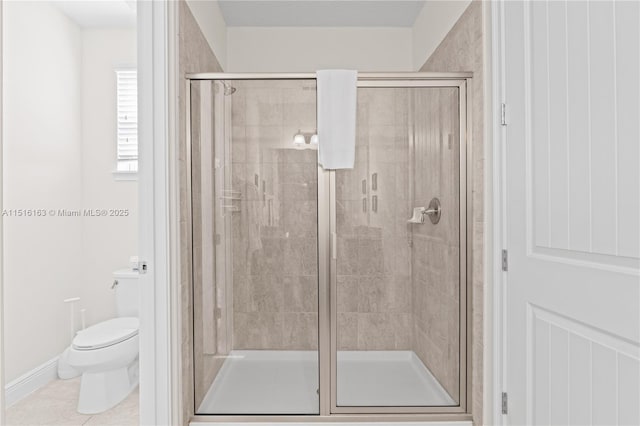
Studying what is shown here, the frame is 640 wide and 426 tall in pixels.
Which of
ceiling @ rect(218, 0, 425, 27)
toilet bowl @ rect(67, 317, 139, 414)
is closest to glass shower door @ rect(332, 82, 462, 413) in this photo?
toilet bowl @ rect(67, 317, 139, 414)

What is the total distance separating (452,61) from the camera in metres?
2.37

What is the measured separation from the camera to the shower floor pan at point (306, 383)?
7.14 feet

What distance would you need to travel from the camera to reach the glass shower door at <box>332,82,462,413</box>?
216cm

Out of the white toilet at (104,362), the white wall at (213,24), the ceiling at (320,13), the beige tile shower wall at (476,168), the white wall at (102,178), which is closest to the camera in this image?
the beige tile shower wall at (476,168)

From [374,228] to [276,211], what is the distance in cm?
49

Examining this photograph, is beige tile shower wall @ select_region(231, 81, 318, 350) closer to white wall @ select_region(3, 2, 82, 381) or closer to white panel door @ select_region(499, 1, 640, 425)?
white panel door @ select_region(499, 1, 640, 425)

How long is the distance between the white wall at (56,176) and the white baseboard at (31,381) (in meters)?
0.04

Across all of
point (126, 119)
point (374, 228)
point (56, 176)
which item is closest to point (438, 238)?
point (374, 228)

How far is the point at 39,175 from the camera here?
2531 millimetres

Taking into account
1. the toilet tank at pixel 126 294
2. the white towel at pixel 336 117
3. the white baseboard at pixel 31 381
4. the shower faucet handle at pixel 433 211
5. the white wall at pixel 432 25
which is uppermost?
the white wall at pixel 432 25

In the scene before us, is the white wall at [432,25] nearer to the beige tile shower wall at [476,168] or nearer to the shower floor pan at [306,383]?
the beige tile shower wall at [476,168]

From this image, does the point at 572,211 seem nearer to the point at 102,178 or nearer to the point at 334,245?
the point at 334,245

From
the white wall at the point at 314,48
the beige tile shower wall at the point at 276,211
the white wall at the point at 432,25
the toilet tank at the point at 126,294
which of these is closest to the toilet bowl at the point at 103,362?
the toilet tank at the point at 126,294

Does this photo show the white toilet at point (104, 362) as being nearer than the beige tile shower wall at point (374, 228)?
No
